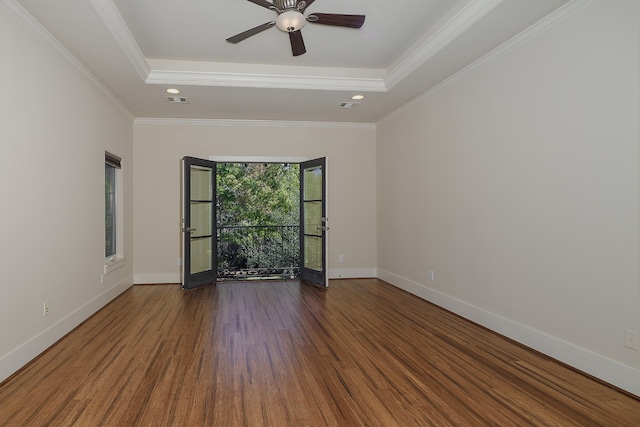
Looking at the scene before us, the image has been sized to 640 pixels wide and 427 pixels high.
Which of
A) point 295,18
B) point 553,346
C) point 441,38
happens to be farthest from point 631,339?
point 295,18

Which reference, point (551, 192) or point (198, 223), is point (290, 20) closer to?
point (551, 192)

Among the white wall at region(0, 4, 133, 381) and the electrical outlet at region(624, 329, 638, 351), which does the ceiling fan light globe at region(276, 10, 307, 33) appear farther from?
the electrical outlet at region(624, 329, 638, 351)

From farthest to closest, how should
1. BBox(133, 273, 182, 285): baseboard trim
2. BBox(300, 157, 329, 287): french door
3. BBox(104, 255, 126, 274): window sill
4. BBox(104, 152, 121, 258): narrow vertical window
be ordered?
BBox(133, 273, 182, 285): baseboard trim, BBox(300, 157, 329, 287): french door, BBox(104, 152, 121, 258): narrow vertical window, BBox(104, 255, 126, 274): window sill

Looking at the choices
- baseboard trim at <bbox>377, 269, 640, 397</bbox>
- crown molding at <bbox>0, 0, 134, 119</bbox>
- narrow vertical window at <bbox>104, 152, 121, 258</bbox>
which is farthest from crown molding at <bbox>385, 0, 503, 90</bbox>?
narrow vertical window at <bbox>104, 152, 121, 258</bbox>

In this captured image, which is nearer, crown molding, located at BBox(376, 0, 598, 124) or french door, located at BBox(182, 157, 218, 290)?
crown molding, located at BBox(376, 0, 598, 124)

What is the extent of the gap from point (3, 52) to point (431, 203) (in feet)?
14.3

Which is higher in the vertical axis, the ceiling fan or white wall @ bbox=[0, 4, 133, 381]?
the ceiling fan

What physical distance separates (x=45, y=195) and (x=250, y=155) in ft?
11.7

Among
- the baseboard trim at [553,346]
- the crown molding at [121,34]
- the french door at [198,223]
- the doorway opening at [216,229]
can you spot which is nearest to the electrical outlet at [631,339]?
the baseboard trim at [553,346]

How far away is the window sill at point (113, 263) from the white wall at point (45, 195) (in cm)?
17

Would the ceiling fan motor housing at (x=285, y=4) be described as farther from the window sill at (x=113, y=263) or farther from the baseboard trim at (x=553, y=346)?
the window sill at (x=113, y=263)

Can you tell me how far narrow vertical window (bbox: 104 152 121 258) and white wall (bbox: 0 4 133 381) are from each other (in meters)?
0.58

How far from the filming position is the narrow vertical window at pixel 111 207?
5369 millimetres

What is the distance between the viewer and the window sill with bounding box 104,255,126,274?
16.4ft
